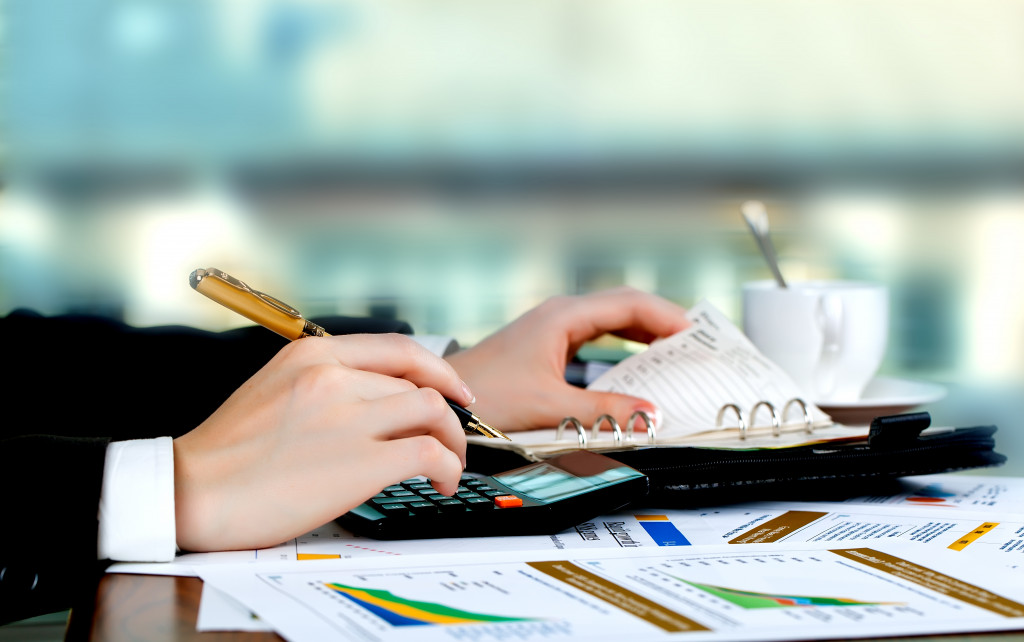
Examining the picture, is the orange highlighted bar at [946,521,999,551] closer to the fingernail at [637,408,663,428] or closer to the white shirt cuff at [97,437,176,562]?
the fingernail at [637,408,663,428]

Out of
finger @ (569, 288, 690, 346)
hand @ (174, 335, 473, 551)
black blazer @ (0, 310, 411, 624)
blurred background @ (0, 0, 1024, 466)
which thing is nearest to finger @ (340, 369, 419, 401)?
hand @ (174, 335, 473, 551)

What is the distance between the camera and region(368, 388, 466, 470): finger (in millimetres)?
516

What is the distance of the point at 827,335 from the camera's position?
917 mm

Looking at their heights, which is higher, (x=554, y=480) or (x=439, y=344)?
(x=439, y=344)

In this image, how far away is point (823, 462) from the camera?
0.60 m

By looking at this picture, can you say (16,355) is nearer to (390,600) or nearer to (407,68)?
(390,600)

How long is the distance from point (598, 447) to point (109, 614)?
0.35m

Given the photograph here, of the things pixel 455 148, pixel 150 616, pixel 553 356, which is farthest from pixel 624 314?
pixel 455 148

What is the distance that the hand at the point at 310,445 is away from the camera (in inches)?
19.4

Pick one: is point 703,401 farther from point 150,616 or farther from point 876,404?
point 150,616

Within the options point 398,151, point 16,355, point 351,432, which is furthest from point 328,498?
point 398,151

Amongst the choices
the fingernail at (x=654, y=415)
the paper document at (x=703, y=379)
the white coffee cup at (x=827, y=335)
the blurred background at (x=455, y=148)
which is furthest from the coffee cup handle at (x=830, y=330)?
the blurred background at (x=455, y=148)

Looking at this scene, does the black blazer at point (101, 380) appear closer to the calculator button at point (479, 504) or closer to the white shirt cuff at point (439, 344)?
the white shirt cuff at point (439, 344)

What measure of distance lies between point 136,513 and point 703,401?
1.57 ft
